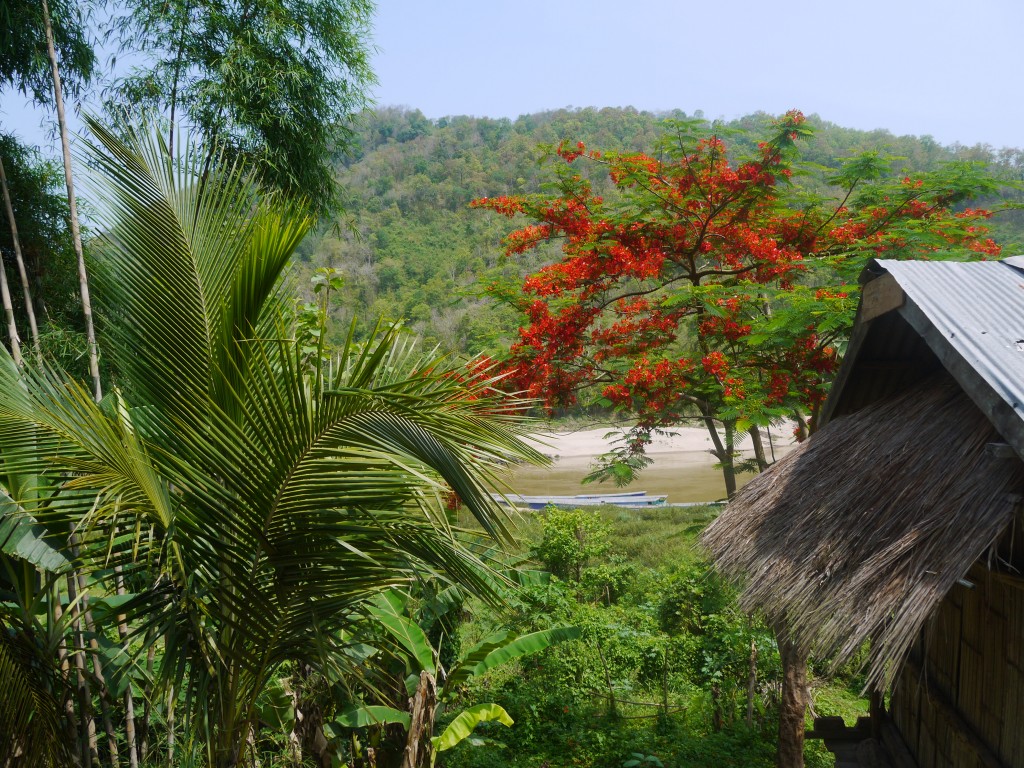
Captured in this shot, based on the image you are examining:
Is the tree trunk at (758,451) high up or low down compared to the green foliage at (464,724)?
up

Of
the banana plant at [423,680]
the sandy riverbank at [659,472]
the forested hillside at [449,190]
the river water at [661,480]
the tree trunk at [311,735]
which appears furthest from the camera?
the sandy riverbank at [659,472]

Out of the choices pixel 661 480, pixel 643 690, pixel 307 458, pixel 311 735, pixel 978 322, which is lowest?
pixel 661 480

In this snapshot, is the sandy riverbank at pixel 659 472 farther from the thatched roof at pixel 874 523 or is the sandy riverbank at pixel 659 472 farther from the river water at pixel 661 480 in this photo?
the thatched roof at pixel 874 523

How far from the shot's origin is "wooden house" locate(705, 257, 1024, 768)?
7.11 ft

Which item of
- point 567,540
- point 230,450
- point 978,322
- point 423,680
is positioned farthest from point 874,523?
point 567,540

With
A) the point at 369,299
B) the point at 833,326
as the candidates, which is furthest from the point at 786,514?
the point at 369,299

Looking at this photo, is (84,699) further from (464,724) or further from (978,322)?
(978,322)

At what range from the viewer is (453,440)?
2609mm

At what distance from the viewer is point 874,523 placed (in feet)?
8.60

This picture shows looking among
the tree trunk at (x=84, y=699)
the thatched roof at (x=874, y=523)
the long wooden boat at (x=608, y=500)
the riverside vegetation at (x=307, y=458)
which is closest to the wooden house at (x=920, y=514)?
the thatched roof at (x=874, y=523)

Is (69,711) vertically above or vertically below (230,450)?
below

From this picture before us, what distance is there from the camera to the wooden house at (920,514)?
217 cm

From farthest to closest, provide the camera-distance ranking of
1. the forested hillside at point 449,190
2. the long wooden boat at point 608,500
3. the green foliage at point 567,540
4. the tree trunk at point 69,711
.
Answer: the forested hillside at point 449,190, the long wooden boat at point 608,500, the green foliage at point 567,540, the tree trunk at point 69,711

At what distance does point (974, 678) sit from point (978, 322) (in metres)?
1.80
